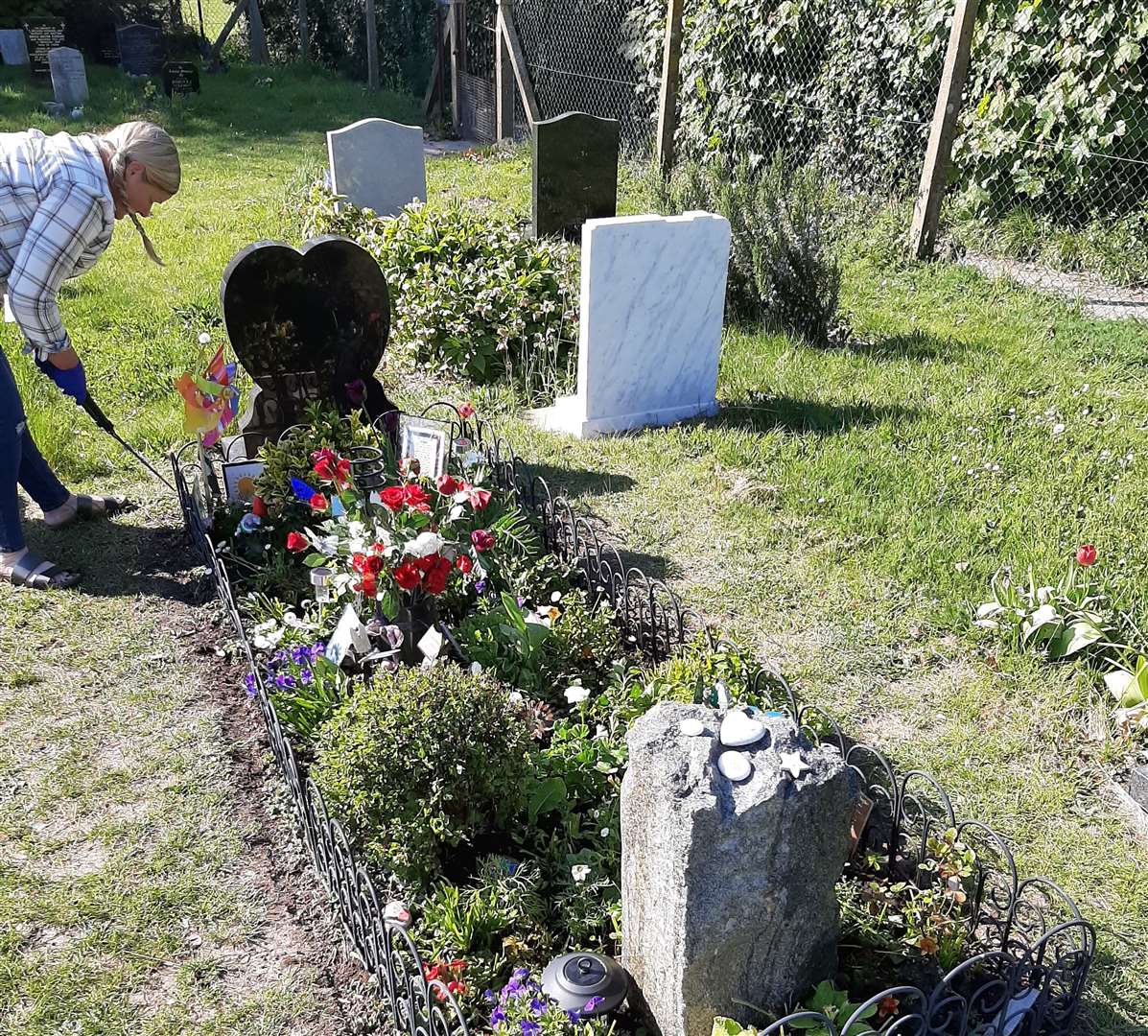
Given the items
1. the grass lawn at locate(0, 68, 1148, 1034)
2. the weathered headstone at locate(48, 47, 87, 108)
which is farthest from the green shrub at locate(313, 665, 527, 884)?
the weathered headstone at locate(48, 47, 87, 108)

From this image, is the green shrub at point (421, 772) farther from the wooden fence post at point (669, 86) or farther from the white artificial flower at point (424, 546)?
the wooden fence post at point (669, 86)

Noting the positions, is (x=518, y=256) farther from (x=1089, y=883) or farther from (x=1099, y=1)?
(x=1089, y=883)

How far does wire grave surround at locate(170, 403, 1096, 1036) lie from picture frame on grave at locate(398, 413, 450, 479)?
0.76 meters

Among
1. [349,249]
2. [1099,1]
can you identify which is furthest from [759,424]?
[1099,1]

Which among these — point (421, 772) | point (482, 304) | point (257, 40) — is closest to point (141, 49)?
point (257, 40)

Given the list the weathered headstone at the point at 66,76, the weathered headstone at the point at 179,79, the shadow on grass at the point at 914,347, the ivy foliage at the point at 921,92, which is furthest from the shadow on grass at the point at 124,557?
the weathered headstone at the point at 179,79

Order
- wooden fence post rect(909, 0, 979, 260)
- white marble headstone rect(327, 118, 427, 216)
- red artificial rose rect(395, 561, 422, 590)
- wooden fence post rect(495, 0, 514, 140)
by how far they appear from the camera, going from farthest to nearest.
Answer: wooden fence post rect(495, 0, 514, 140), white marble headstone rect(327, 118, 427, 216), wooden fence post rect(909, 0, 979, 260), red artificial rose rect(395, 561, 422, 590)

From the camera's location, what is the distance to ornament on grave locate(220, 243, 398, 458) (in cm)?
411

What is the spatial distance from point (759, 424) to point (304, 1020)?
3608 millimetres

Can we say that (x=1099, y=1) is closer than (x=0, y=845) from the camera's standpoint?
No

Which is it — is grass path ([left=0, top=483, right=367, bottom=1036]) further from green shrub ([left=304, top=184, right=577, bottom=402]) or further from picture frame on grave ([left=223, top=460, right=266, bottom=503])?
green shrub ([left=304, top=184, right=577, bottom=402])

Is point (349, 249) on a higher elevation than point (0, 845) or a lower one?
higher

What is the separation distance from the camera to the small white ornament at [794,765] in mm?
1890

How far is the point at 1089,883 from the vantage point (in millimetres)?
2729
